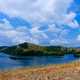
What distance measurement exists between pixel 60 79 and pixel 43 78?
96.6 inches

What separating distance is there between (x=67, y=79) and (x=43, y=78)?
117 inches

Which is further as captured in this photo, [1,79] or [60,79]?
[1,79]

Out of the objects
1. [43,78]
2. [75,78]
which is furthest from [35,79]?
[75,78]

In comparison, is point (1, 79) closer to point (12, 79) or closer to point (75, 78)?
point (12, 79)

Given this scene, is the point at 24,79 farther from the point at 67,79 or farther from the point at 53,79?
the point at 67,79

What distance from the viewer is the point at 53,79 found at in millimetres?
21969

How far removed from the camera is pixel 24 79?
909 inches

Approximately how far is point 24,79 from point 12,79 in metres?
1.19

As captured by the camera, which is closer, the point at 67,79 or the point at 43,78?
the point at 67,79

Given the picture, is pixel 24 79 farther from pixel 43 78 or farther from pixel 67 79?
pixel 67 79

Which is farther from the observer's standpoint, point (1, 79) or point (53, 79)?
point (1, 79)

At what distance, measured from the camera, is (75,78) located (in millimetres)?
21797

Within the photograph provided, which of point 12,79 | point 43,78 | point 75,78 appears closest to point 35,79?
point 43,78

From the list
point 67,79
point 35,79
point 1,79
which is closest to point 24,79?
point 35,79
